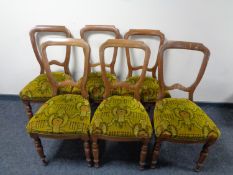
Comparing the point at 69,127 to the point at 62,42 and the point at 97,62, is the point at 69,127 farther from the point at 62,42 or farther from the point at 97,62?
the point at 97,62

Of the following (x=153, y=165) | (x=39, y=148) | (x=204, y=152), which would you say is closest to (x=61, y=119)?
(x=39, y=148)

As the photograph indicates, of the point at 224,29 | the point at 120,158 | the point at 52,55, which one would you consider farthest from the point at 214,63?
the point at 52,55

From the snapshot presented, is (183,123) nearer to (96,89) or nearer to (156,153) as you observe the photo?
(156,153)

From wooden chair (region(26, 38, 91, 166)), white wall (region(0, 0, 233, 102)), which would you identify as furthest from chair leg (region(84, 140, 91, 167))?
white wall (region(0, 0, 233, 102))

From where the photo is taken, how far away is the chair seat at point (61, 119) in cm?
130

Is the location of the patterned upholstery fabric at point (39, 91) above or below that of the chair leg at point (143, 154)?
above

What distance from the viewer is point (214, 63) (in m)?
1.91

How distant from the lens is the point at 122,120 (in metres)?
1.32

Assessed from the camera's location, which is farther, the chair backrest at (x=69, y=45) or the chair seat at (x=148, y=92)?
the chair seat at (x=148, y=92)

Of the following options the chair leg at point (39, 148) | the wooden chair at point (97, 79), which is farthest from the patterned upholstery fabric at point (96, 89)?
the chair leg at point (39, 148)

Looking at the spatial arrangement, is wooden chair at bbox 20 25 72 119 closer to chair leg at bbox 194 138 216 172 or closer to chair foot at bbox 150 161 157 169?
chair foot at bbox 150 161 157 169

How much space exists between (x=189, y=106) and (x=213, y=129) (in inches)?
9.4

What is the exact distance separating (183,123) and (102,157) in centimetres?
73

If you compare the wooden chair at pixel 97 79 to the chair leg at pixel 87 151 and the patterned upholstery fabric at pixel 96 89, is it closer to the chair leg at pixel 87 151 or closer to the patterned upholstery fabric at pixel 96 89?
the patterned upholstery fabric at pixel 96 89
